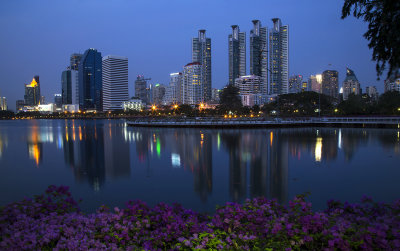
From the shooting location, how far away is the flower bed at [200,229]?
3.62 metres

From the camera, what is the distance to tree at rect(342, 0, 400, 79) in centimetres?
420

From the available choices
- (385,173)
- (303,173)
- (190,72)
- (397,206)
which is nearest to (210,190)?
(303,173)

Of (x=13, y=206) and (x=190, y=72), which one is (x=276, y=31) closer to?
(x=190, y=72)

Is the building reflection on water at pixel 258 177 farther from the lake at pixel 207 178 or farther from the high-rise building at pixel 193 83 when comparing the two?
the high-rise building at pixel 193 83

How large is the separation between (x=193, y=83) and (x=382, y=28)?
7062 inches

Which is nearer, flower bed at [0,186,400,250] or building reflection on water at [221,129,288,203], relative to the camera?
flower bed at [0,186,400,250]

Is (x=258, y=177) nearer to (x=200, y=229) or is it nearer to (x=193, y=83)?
(x=200, y=229)

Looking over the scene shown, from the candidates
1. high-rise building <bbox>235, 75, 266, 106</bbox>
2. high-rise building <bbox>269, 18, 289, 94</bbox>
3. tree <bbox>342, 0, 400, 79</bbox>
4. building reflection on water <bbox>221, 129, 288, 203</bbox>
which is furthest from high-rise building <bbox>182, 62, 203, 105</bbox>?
tree <bbox>342, 0, 400, 79</bbox>

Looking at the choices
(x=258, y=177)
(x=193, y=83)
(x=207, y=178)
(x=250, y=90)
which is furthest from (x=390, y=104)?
(x=193, y=83)

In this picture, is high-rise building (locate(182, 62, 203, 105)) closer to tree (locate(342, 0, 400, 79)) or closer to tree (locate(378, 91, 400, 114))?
tree (locate(378, 91, 400, 114))

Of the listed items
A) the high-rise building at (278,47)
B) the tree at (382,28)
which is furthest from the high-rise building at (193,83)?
the tree at (382,28)

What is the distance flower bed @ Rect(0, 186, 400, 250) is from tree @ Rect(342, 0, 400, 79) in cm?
235

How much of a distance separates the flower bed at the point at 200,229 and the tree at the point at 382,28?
7.70 feet

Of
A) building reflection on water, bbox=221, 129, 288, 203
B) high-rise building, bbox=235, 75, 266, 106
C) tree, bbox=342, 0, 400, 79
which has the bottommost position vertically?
building reflection on water, bbox=221, 129, 288, 203
